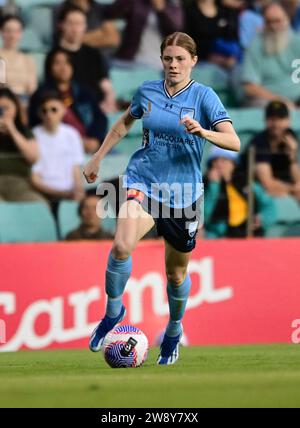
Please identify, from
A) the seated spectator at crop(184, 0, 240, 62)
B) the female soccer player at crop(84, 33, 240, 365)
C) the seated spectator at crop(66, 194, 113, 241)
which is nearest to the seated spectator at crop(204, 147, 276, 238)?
the seated spectator at crop(66, 194, 113, 241)

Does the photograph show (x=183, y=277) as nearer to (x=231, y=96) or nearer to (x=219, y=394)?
(x=219, y=394)

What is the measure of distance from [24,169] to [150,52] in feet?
8.13

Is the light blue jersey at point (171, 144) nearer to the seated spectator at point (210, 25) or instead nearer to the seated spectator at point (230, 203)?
the seated spectator at point (230, 203)

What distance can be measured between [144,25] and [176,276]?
22.3 ft

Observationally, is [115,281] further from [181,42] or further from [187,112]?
[181,42]

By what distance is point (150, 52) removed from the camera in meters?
14.7

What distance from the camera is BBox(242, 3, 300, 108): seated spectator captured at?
1459cm

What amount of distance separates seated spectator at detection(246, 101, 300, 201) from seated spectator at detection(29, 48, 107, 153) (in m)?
1.98

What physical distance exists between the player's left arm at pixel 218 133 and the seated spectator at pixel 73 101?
604 centimetres

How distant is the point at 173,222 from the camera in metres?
8.38

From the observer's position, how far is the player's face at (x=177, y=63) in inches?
317

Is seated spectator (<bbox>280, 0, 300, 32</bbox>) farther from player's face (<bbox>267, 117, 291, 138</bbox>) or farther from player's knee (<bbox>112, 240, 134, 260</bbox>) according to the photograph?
player's knee (<bbox>112, 240, 134, 260</bbox>)
